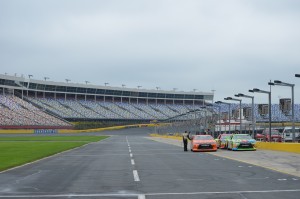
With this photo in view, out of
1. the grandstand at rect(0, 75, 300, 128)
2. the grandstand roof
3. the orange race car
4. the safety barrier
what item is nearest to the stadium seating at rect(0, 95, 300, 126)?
the grandstand at rect(0, 75, 300, 128)

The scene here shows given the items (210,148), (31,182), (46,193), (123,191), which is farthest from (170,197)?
(210,148)

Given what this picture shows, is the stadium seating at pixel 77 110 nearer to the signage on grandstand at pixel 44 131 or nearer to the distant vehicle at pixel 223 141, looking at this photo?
the signage on grandstand at pixel 44 131

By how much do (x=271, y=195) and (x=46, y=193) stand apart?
5111mm

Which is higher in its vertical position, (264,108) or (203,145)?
(264,108)

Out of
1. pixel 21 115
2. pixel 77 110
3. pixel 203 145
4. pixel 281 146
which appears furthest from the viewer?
pixel 77 110

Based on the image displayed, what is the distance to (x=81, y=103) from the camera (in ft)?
404

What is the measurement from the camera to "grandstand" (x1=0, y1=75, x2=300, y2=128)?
96688 millimetres

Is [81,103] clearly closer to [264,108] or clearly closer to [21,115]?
[21,115]

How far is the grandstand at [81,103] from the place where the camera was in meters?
96.7

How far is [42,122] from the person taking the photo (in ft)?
316

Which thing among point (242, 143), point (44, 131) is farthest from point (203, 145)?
point (44, 131)

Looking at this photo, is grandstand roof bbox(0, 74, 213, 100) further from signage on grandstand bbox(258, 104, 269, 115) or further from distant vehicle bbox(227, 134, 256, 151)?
distant vehicle bbox(227, 134, 256, 151)

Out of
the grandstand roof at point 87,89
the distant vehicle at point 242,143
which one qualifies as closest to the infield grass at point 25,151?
the distant vehicle at point 242,143

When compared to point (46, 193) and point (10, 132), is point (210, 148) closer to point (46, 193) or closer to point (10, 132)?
point (46, 193)
